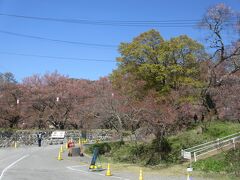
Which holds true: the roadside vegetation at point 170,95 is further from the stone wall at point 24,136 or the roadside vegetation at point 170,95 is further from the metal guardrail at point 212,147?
the stone wall at point 24,136

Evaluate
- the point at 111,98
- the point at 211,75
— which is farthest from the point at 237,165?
the point at 111,98

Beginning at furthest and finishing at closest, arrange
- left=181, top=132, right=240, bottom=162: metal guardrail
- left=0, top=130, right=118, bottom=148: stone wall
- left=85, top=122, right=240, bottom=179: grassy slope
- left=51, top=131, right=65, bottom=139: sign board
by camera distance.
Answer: left=51, top=131, right=65, bottom=139: sign board
left=0, top=130, right=118, bottom=148: stone wall
left=85, top=122, right=240, bottom=179: grassy slope
left=181, top=132, right=240, bottom=162: metal guardrail

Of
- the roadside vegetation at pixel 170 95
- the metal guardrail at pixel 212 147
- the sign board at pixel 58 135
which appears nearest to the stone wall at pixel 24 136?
the sign board at pixel 58 135

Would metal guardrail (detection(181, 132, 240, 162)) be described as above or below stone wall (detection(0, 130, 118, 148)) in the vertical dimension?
below

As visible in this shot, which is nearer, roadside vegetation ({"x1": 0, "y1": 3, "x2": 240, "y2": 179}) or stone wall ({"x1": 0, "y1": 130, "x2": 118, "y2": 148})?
roadside vegetation ({"x1": 0, "y1": 3, "x2": 240, "y2": 179})

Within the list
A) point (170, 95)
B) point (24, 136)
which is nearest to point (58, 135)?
point (24, 136)

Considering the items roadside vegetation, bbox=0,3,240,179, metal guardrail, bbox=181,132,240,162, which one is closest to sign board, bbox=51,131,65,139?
roadside vegetation, bbox=0,3,240,179

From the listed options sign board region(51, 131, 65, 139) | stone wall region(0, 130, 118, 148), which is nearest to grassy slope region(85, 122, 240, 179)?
stone wall region(0, 130, 118, 148)


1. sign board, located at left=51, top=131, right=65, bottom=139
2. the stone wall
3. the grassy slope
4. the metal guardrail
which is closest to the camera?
the metal guardrail

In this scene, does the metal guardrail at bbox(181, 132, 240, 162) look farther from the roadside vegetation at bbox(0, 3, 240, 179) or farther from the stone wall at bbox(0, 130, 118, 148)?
the stone wall at bbox(0, 130, 118, 148)

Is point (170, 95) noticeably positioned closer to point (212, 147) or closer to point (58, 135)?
point (212, 147)

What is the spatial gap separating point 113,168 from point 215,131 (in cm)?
1146

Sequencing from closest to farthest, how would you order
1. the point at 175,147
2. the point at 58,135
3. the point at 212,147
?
the point at 212,147
the point at 175,147
the point at 58,135

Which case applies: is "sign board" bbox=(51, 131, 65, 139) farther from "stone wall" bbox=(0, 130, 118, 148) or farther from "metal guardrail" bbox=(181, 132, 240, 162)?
"metal guardrail" bbox=(181, 132, 240, 162)
